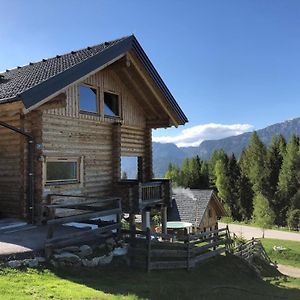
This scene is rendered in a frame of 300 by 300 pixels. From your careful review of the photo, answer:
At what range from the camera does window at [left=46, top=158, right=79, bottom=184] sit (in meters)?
15.2

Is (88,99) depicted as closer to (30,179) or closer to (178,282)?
(30,179)

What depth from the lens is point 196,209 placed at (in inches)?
1549

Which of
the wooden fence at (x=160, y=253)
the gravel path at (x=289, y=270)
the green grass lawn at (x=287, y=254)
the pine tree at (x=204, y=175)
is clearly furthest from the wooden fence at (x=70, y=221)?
the pine tree at (x=204, y=175)

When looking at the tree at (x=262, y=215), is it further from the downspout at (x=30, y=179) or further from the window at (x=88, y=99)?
the downspout at (x=30, y=179)

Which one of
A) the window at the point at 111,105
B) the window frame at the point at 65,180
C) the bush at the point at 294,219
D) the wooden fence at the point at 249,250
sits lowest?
the bush at the point at 294,219

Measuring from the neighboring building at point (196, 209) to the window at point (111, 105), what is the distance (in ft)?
69.8

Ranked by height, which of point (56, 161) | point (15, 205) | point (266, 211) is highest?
point (56, 161)

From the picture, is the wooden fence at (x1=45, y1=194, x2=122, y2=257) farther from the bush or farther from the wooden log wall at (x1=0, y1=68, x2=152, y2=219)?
the bush

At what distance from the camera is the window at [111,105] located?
18062 millimetres

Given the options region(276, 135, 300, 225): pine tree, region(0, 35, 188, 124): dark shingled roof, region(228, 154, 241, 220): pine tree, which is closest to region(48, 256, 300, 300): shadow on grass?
region(0, 35, 188, 124): dark shingled roof

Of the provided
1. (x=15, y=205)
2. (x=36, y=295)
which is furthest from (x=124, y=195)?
(x=36, y=295)

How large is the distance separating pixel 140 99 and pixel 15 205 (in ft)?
25.2

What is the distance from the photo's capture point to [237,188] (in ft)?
232

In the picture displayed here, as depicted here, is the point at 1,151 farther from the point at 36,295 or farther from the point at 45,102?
the point at 36,295
